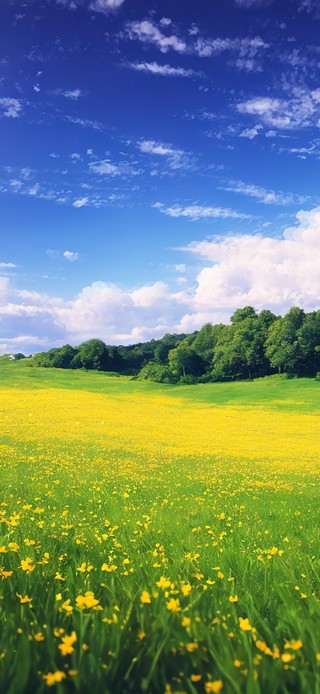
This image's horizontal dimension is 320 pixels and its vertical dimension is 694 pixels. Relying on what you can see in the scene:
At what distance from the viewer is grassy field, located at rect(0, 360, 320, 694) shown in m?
2.33

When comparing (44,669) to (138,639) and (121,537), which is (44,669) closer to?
(138,639)

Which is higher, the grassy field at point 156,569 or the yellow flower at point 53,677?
the yellow flower at point 53,677

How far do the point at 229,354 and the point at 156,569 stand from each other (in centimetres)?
9257

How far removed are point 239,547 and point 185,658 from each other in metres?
4.37

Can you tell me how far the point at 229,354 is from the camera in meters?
96.2

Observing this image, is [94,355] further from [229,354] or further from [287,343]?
[287,343]

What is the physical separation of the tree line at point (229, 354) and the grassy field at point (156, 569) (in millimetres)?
66832

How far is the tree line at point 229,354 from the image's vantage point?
86125 mm

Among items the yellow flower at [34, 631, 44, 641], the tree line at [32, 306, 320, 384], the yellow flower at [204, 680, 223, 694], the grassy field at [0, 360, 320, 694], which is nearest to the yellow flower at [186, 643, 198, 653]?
the grassy field at [0, 360, 320, 694]

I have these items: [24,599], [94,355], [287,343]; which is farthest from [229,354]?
[24,599]

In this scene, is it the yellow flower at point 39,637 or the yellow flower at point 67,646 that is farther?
the yellow flower at point 39,637

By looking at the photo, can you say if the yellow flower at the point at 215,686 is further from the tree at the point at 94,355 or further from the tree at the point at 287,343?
the tree at the point at 94,355

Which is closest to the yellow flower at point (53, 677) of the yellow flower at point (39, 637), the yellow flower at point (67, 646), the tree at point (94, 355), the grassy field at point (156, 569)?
the grassy field at point (156, 569)

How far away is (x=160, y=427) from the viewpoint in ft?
112
